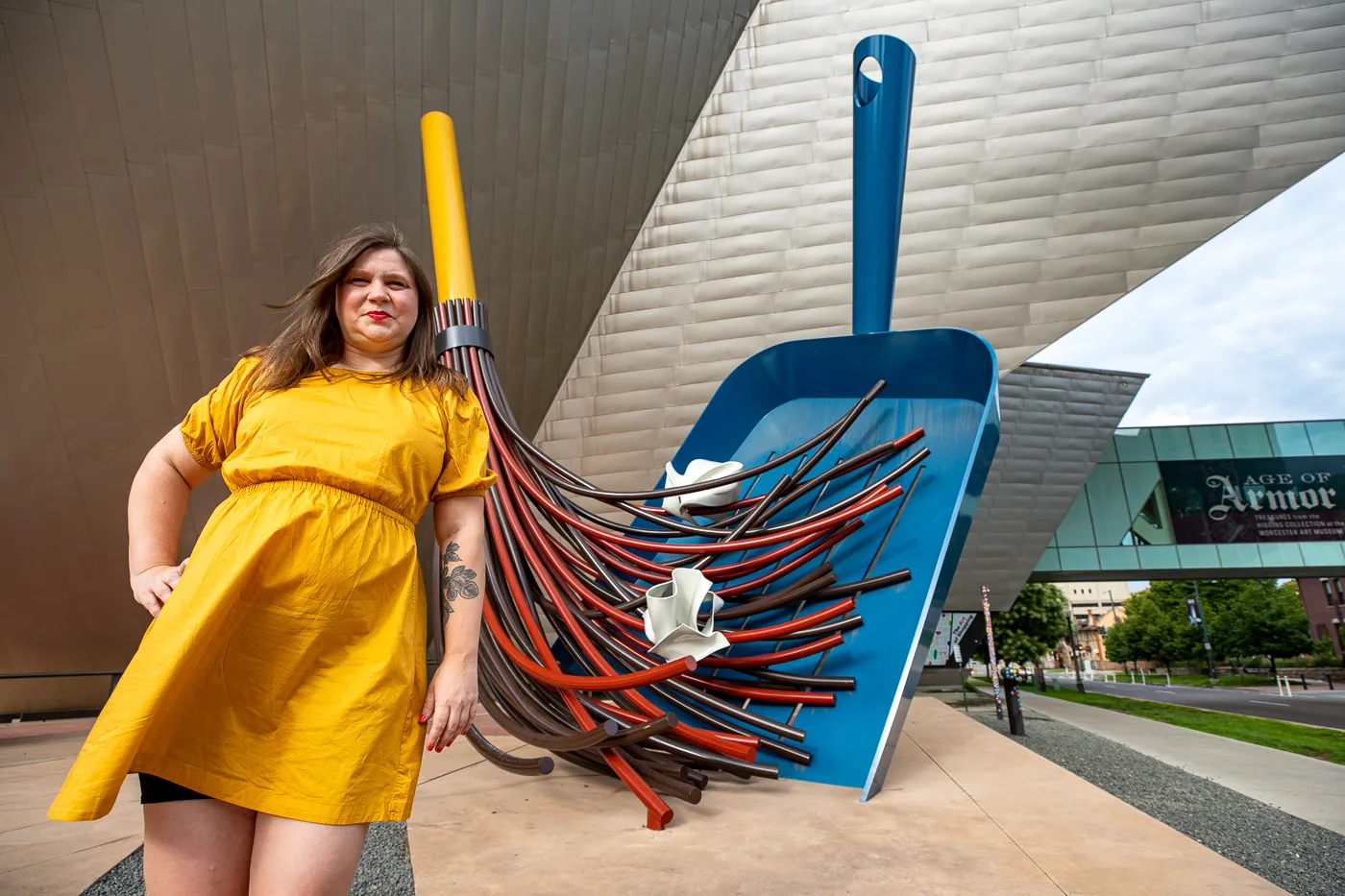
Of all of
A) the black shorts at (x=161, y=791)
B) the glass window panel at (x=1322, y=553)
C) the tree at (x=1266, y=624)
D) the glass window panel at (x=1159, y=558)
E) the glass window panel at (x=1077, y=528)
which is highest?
the black shorts at (x=161, y=791)

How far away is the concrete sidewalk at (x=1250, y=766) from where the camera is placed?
8.32 feet

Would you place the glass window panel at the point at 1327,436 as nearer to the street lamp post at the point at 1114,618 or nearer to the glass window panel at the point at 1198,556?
the glass window panel at the point at 1198,556

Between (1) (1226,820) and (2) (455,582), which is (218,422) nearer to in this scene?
(2) (455,582)

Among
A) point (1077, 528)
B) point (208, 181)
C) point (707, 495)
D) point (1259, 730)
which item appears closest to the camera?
point (707, 495)

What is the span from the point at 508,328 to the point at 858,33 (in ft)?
9.69

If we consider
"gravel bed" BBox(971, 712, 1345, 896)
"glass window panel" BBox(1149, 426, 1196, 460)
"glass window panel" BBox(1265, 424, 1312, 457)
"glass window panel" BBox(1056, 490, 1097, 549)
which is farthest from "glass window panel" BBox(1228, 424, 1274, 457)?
"gravel bed" BBox(971, 712, 1345, 896)

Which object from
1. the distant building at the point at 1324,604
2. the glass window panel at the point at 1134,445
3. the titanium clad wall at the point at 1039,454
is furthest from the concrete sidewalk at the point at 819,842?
the distant building at the point at 1324,604

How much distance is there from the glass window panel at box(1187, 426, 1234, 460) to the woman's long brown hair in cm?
1482

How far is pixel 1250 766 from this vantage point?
3.50m

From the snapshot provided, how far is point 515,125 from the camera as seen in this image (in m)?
3.84

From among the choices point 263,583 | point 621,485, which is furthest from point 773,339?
point 263,583

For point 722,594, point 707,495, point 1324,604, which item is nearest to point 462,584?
point 722,594

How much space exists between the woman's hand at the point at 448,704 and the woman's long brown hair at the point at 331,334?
0.98 feet

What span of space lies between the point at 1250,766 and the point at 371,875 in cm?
424
